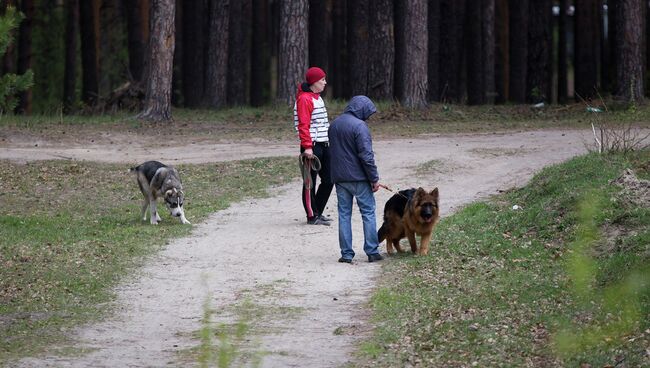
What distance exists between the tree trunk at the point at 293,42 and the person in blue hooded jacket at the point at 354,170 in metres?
16.7

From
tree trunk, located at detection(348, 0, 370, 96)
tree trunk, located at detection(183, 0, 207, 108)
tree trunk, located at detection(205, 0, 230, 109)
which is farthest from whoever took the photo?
tree trunk, located at detection(183, 0, 207, 108)

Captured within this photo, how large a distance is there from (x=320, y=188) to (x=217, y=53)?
66.9 ft

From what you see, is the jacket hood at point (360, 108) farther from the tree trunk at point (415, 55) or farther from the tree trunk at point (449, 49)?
the tree trunk at point (449, 49)

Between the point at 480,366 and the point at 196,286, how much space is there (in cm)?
442

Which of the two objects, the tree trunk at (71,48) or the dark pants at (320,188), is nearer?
the dark pants at (320,188)

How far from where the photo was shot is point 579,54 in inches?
1526

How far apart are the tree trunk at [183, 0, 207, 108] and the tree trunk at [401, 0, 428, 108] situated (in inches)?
459

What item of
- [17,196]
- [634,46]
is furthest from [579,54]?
[17,196]

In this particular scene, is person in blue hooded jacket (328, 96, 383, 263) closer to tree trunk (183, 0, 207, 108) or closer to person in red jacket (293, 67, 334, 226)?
person in red jacket (293, 67, 334, 226)

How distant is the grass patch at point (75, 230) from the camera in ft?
35.1

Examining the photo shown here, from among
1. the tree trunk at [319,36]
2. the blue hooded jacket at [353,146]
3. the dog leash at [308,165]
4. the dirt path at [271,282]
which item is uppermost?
the tree trunk at [319,36]

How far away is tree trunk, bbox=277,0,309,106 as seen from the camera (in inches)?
1148

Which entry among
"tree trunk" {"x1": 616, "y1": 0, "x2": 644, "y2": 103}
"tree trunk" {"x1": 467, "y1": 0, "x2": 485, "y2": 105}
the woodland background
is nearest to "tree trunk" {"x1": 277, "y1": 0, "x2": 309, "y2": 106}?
the woodland background

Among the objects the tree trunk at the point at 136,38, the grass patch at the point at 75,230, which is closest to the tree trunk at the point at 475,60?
the tree trunk at the point at 136,38
